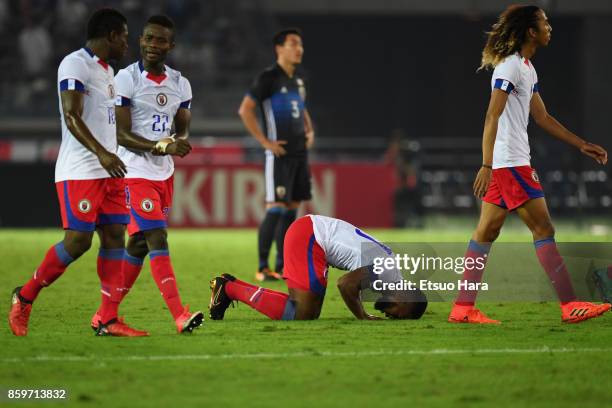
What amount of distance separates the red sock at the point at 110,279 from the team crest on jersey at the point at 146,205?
315 millimetres

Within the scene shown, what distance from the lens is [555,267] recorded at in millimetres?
8734

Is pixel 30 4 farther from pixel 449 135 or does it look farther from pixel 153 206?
pixel 153 206

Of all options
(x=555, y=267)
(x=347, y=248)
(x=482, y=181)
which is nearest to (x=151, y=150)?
(x=347, y=248)

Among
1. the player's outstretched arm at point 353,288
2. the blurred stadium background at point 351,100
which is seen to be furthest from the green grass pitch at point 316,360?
the blurred stadium background at point 351,100

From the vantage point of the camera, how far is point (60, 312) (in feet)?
31.8

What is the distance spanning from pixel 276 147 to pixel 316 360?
20.0 feet

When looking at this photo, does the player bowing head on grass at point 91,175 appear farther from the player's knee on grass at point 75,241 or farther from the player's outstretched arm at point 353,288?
the player's outstretched arm at point 353,288

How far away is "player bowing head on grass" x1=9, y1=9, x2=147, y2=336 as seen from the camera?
7.76 meters

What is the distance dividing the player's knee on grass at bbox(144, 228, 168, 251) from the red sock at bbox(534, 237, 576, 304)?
262 centimetres

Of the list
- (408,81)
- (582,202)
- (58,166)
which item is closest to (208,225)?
(582,202)

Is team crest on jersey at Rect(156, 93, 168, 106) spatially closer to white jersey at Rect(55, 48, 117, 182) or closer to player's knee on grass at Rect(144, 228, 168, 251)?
white jersey at Rect(55, 48, 117, 182)

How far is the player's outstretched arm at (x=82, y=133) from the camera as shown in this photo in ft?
24.7

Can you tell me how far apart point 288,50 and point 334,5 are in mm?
17963

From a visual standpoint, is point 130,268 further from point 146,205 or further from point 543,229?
point 543,229
